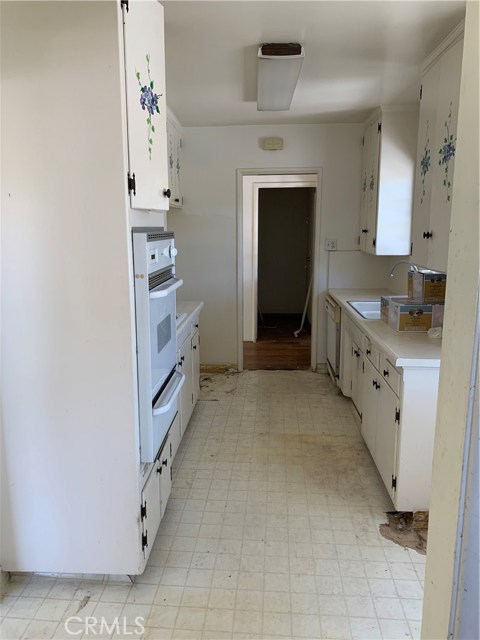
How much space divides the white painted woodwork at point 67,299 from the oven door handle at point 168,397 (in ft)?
0.46

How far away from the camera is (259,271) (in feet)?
24.3

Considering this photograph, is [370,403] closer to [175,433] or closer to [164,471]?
[175,433]

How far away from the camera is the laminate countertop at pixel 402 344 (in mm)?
2090

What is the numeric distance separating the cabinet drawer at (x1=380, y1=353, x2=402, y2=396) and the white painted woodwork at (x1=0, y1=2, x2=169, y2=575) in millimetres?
1253

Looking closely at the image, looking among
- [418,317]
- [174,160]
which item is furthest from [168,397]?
[174,160]

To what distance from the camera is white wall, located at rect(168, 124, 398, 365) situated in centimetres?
428

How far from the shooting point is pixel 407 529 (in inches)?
87.7

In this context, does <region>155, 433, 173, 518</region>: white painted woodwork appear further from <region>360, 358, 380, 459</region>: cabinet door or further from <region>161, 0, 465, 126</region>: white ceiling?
<region>161, 0, 465, 126</region>: white ceiling

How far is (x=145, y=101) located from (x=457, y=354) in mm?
1475

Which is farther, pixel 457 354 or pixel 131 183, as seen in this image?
pixel 131 183

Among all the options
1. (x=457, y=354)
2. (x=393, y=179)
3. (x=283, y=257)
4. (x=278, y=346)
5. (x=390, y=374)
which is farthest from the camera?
(x=283, y=257)

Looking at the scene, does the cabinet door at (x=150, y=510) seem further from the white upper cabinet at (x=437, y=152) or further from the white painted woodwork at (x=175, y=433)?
the white upper cabinet at (x=437, y=152)

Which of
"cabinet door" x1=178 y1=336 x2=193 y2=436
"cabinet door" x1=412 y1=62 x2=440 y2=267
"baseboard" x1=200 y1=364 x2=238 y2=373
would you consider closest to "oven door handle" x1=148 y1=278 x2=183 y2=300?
"cabinet door" x1=178 y1=336 x2=193 y2=436

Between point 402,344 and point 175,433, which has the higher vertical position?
point 402,344
